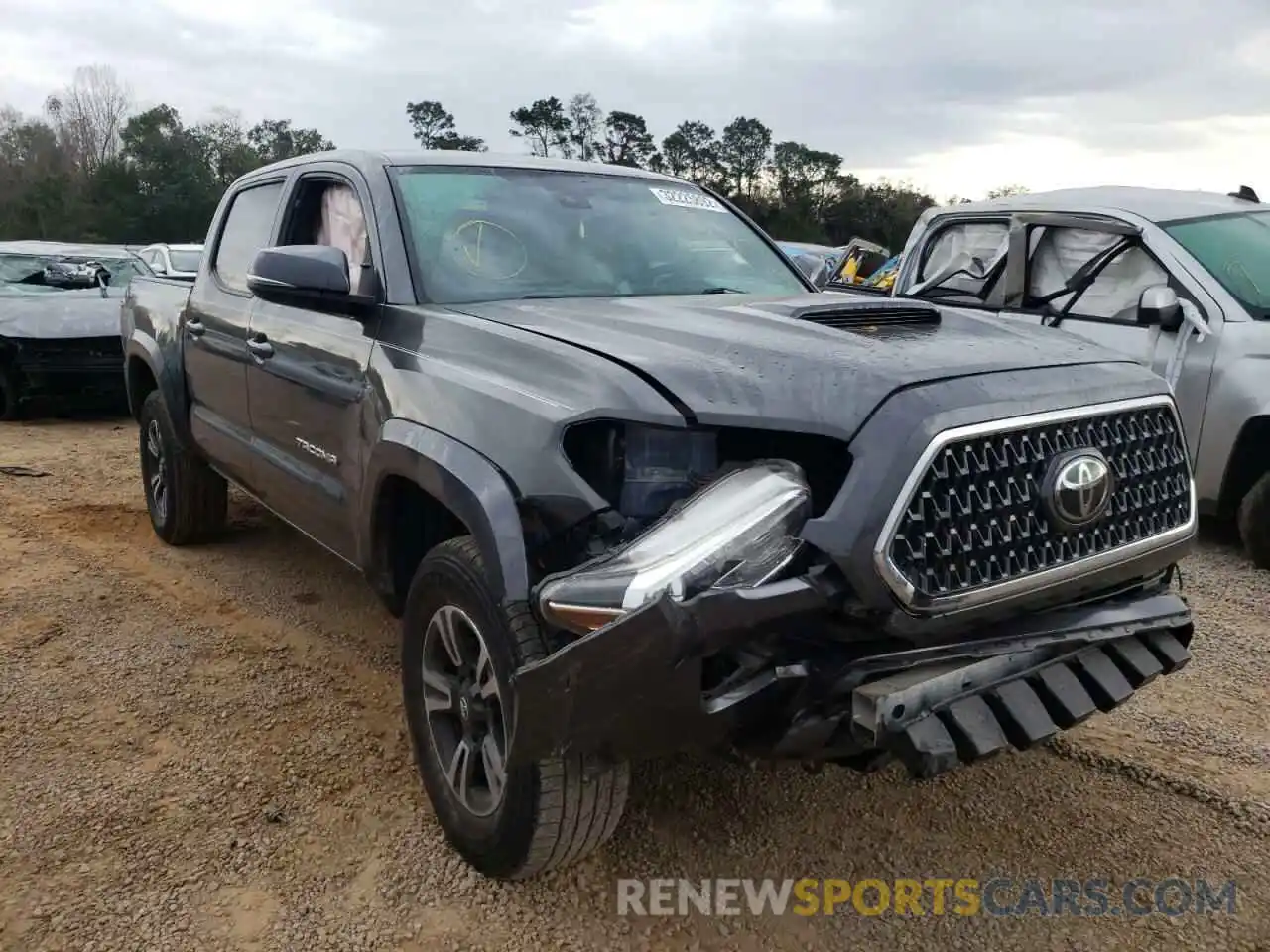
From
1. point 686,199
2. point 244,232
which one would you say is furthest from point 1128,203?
point 244,232

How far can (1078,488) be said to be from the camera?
7.38 ft

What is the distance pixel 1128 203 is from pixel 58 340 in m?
8.45

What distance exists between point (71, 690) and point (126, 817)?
102cm

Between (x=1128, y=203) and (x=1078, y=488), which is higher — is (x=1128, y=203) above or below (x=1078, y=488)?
above

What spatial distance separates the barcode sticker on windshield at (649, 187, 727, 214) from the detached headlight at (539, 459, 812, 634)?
2.02m

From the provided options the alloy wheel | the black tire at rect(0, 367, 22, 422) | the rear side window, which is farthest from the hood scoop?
the black tire at rect(0, 367, 22, 422)

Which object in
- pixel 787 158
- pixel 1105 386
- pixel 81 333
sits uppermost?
pixel 787 158

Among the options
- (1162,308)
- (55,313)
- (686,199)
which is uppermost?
(686,199)

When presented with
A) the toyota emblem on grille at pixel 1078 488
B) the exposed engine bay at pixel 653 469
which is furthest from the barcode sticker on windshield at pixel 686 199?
the toyota emblem on grille at pixel 1078 488

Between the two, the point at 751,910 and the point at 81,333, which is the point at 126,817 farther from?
the point at 81,333

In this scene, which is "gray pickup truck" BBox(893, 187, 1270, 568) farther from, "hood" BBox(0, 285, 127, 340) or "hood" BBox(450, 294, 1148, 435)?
"hood" BBox(0, 285, 127, 340)

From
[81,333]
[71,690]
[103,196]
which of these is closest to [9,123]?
[103,196]

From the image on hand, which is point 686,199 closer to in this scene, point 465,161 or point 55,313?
point 465,161

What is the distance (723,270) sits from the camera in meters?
3.69
